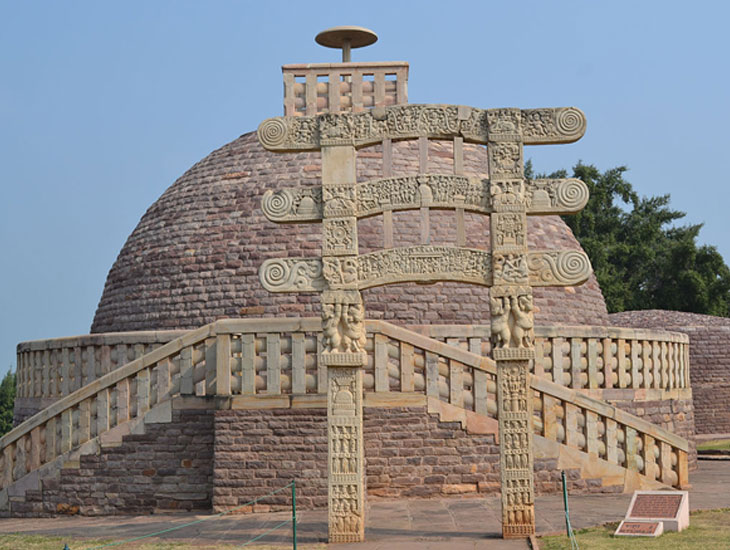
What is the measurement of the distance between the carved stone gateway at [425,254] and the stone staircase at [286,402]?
2.27 m

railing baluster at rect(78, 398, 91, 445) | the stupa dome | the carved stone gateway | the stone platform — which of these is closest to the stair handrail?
the stone platform

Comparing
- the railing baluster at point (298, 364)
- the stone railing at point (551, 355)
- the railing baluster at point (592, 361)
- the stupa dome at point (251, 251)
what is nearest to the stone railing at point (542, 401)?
the stone railing at point (551, 355)

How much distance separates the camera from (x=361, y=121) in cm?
1039

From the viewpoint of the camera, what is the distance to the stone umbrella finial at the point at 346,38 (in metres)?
20.3

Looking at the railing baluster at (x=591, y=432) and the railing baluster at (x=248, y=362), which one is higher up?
the railing baluster at (x=248, y=362)

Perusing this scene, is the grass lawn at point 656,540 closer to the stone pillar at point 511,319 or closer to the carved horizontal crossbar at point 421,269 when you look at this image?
the stone pillar at point 511,319

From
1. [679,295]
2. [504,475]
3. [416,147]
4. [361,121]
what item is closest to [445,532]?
[504,475]

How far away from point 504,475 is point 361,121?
3967 mm

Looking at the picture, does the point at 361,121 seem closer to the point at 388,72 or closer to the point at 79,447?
the point at 79,447

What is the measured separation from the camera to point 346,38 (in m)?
20.6

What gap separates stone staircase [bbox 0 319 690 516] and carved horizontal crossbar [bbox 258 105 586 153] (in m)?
2.82

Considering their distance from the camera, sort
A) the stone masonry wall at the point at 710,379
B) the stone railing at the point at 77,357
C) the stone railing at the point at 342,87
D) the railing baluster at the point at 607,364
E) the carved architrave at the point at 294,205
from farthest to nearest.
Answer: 1. the stone masonry wall at the point at 710,379
2. the stone railing at the point at 342,87
3. the stone railing at the point at 77,357
4. the railing baluster at the point at 607,364
5. the carved architrave at the point at 294,205

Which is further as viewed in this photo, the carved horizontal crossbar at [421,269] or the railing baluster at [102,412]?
the railing baluster at [102,412]

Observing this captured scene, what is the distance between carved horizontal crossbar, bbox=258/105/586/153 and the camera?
10.2 meters
